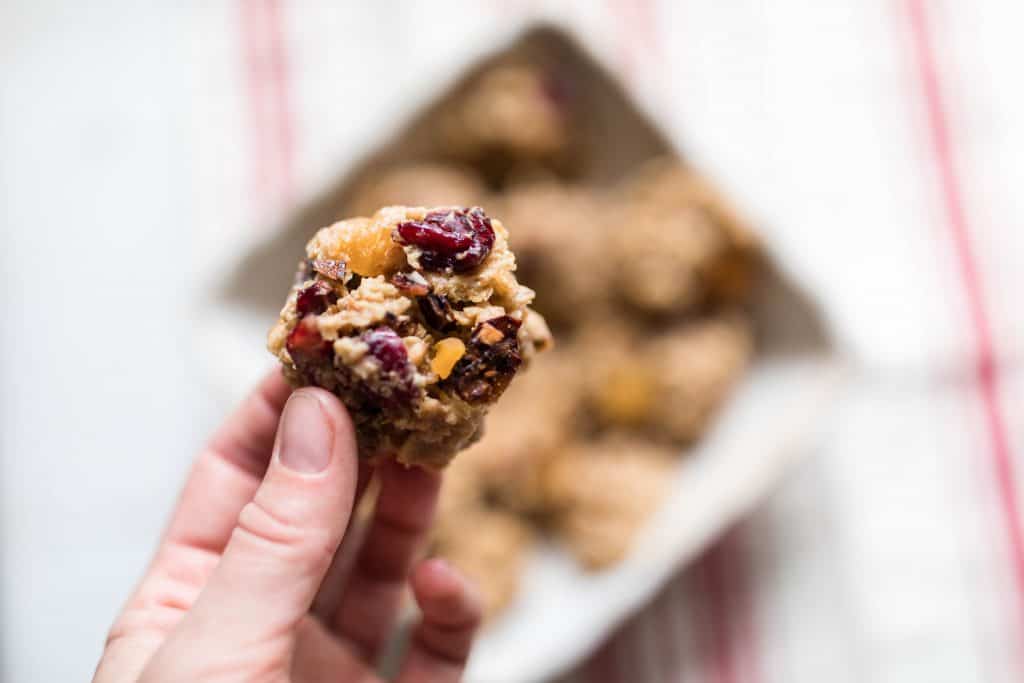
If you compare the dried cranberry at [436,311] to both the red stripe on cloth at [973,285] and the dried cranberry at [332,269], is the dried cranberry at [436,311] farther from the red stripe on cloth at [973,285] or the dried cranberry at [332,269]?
the red stripe on cloth at [973,285]

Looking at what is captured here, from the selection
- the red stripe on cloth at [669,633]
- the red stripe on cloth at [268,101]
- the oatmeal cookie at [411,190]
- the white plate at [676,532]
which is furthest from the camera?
the red stripe on cloth at [268,101]

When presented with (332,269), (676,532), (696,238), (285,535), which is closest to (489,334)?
(332,269)

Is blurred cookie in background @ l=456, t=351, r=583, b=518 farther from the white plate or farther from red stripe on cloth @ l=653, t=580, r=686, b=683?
red stripe on cloth @ l=653, t=580, r=686, b=683

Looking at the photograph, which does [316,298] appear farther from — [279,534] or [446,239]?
[279,534]

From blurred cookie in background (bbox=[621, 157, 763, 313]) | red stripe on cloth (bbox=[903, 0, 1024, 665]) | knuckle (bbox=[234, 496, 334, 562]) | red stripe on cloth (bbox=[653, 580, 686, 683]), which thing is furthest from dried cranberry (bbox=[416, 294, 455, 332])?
red stripe on cloth (bbox=[903, 0, 1024, 665])

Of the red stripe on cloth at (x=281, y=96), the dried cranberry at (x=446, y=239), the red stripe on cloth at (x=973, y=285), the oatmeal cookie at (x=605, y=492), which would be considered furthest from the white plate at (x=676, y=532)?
the red stripe on cloth at (x=281, y=96)

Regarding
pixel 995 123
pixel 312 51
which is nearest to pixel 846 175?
pixel 995 123

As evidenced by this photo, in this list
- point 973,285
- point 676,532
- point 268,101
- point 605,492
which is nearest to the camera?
point 676,532
